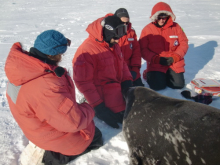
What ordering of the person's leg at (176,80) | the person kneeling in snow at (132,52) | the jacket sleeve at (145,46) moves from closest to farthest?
the person kneeling in snow at (132,52) < the person's leg at (176,80) < the jacket sleeve at (145,46)

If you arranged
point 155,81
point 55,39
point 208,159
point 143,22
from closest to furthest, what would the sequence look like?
point 208,159
point 55,39
point 155,81
point 143,22

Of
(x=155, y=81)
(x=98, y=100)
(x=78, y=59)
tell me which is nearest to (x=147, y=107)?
(x=98, y=100)

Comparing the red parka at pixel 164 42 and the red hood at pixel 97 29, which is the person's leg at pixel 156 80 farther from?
the red hood at pixel 97 29

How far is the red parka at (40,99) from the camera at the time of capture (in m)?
1.50

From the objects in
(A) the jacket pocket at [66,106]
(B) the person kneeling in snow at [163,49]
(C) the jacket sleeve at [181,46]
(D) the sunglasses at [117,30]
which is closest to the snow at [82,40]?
(B) the person kneeling in snow at [163,49]

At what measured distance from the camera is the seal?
154 centimetres

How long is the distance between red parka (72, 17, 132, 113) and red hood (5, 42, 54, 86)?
3.42 feet

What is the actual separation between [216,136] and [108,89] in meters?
1.63

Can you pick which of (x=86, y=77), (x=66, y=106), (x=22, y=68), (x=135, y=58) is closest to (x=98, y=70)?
(x=86, y=77)

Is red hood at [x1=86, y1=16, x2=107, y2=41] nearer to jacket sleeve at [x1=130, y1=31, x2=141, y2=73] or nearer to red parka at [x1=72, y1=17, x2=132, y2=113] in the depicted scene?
red parka at [x1=72, y1=17, x2=132, y2=113]

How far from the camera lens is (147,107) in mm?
2146

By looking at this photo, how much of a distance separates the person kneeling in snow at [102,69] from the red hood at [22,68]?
1044mm

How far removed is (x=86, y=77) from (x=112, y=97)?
1.69 ft

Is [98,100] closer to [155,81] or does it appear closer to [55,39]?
[55,39]
